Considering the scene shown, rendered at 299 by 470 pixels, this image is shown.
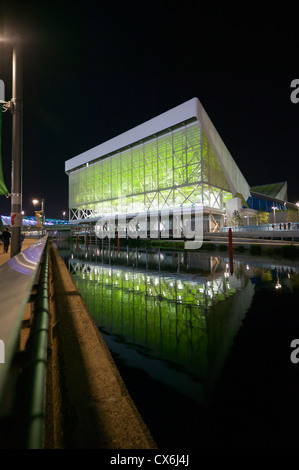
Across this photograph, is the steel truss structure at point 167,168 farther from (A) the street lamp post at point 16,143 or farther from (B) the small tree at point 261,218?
(A) the street lamp post at point 16,143

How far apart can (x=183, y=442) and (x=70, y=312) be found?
10.9 feet

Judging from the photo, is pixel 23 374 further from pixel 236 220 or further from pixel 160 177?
pixel 160 177

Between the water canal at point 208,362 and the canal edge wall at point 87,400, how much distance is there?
179 mm

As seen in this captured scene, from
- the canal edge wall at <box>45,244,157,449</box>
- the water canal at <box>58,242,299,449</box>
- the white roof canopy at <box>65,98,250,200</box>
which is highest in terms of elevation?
the white roof canopy at <box>65,98,250,200</box>

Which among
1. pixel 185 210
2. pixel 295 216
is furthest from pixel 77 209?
pixel 295 216

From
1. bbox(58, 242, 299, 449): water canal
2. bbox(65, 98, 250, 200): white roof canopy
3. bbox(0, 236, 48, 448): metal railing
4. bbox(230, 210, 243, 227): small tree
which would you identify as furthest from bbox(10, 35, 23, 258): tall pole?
bbox(230, 210, 243, 227): small tree

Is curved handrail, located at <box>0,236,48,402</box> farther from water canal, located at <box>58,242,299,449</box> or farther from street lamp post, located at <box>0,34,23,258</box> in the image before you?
street lamp post, located at <box>0,34,23,258</box>

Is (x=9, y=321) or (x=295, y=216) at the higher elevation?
(x=295, y=216)

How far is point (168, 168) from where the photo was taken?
4422 centimetres

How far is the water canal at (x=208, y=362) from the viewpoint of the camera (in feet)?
6.48

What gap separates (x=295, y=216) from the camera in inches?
1652

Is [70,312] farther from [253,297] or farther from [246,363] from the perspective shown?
[253,297]

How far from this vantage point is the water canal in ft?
6.48
